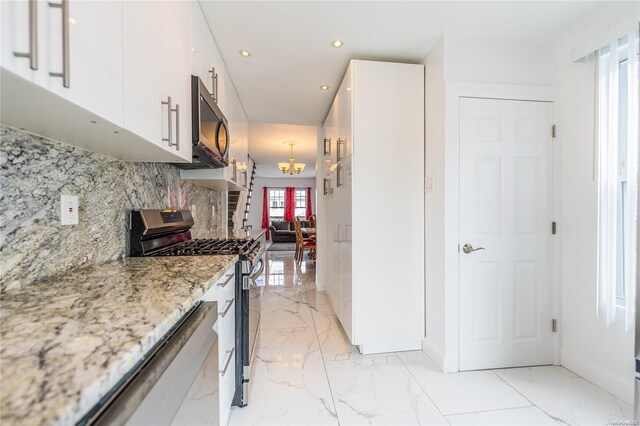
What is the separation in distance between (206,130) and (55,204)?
0.89m

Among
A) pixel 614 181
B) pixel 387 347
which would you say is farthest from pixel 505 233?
pixel 387 347

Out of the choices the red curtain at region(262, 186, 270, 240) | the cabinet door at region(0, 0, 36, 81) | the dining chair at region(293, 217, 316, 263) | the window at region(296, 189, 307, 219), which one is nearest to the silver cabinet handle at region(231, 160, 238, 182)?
the cabinet door at region(0, 0, 36, 81)

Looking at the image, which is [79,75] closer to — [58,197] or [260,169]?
[58,197]

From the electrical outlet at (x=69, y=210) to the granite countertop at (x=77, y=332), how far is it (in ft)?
0.68

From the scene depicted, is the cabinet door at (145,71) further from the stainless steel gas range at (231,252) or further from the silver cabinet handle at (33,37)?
the stainless steel gas range at (231,252)

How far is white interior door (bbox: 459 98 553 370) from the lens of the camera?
1.99 m

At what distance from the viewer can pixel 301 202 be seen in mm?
11375

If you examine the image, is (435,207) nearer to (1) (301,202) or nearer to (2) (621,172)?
(2) (621,172)

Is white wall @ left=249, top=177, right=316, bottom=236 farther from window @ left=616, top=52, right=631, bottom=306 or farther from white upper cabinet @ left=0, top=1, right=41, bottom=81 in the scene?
white upper cabinet @ left=0, top=1, right=41, bottom=81

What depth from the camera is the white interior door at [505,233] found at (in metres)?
1.99

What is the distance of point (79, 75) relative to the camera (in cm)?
70

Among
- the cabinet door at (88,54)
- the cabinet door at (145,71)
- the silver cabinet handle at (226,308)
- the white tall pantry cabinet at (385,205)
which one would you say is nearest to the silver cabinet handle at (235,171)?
the white tall pantry cabinet at (385,205)

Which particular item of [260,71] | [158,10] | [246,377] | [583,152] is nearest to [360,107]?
[260,71]

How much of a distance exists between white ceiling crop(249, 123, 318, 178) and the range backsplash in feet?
11.0
